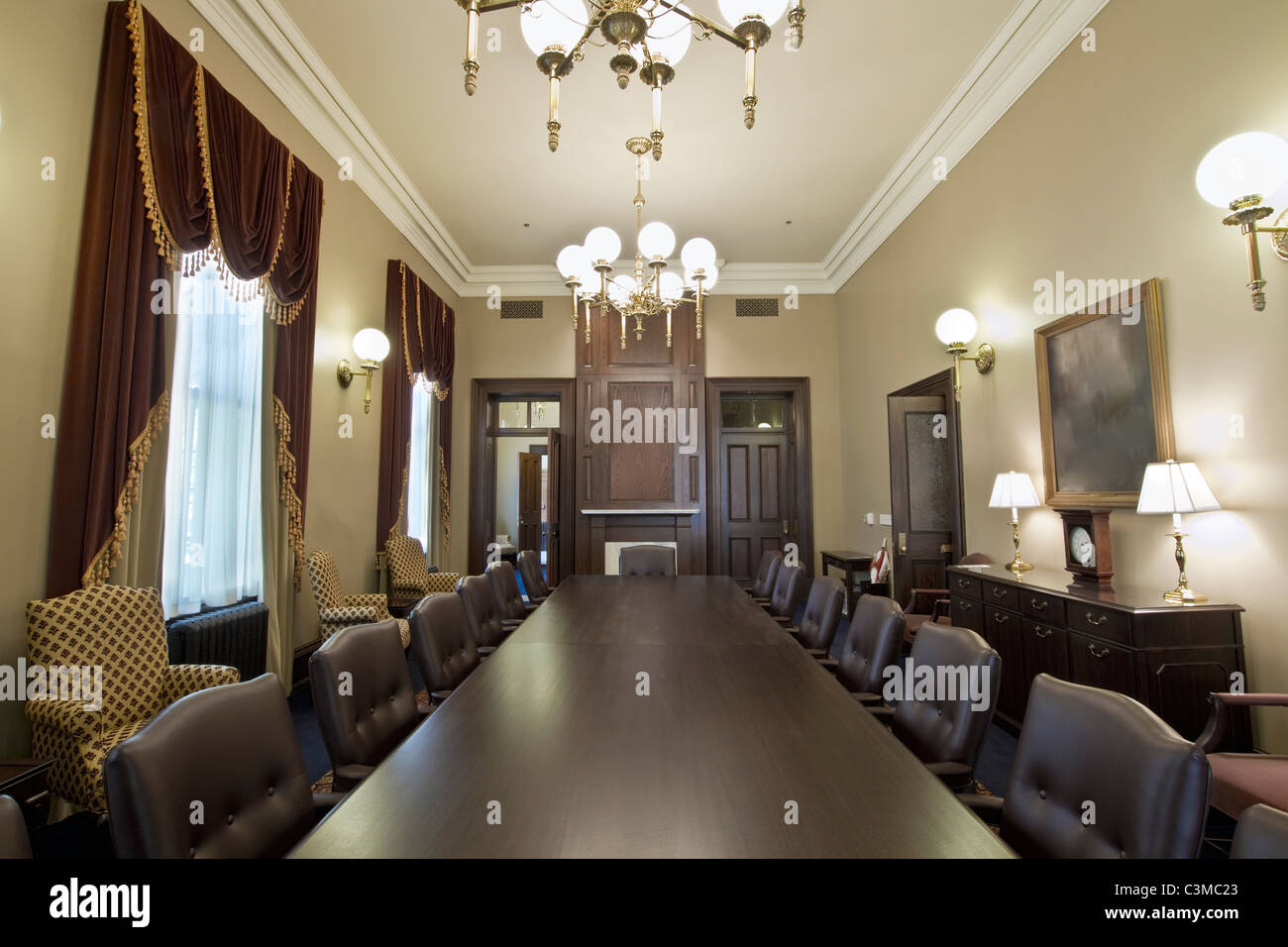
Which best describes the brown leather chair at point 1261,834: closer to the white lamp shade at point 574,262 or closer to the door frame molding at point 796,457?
the white lamp shade at point 574,262

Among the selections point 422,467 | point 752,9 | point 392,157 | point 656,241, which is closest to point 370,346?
point 392,157

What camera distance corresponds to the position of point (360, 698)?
166 cm

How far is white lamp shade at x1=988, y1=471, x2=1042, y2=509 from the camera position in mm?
3344

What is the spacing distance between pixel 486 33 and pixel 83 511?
3093 millimetres

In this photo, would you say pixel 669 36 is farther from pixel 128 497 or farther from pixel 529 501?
pixel 529 501

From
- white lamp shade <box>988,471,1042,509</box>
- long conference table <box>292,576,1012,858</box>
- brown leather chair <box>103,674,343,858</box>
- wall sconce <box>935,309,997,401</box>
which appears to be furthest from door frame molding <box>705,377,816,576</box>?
brown leather chair <box>103,674,343,858</box>

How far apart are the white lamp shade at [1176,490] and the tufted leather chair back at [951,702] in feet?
4.00

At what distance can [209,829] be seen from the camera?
105 cm

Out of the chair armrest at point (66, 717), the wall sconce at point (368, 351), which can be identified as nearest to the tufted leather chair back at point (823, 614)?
the chair armrest at point (66, 717)

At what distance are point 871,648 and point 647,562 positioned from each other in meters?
2.64

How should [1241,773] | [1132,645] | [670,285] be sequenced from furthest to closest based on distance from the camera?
[670,285]
[1132,645]
[1241,773]

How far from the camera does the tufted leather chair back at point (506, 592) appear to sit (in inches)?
138

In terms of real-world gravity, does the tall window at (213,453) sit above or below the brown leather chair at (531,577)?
above

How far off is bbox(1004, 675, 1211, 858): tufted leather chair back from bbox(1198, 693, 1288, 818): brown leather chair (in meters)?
0.89
